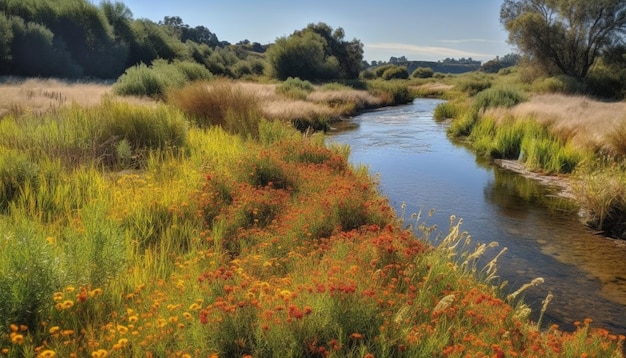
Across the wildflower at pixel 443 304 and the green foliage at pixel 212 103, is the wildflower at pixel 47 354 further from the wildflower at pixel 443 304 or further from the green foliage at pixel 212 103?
the green foliage at pixel 212 103

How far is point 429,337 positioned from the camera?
11.5 feet

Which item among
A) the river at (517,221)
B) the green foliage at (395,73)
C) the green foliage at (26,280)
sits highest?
the green foliage at (395,73)

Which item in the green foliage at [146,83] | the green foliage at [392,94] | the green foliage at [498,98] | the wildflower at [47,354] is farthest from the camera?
the green foliage at [392,94]

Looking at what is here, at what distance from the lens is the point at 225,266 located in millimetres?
4629

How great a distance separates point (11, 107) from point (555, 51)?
32.1 metres

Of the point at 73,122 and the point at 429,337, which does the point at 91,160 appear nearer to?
the point at 73,122

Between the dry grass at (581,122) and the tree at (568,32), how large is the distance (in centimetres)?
1600

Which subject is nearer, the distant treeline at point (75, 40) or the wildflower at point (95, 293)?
the wildflower at point (95, 293)

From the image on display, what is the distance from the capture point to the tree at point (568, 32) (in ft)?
99.1

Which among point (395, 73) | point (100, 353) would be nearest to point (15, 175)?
point (100, 353)

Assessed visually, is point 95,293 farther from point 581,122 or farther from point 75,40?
point 75,40

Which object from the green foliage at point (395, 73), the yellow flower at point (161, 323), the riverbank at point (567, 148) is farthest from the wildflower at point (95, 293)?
the green foliage at point (395, 73)

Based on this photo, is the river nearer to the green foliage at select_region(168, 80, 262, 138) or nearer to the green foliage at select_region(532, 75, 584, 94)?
the green foliage at select_region(168, 80, 262, 138)

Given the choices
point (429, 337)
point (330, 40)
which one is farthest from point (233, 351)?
point (330, 40)
